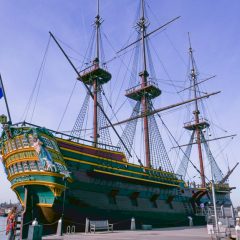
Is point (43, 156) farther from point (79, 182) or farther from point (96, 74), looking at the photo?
point (96, 74)

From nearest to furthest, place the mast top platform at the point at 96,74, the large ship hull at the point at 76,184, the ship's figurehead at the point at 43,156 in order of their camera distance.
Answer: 1. the ship's figurehead at the point at 43,156
2. the large ship hull at the point at 76,184
3. the mast top platform at the point at 96,74

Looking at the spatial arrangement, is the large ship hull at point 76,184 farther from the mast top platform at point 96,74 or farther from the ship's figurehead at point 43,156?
the mast top platform at point 96,74

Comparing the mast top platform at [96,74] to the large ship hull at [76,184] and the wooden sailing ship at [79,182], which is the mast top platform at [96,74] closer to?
the wooden sailing ship at [79,182]

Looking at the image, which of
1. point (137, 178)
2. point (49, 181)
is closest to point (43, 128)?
point (49, 181)

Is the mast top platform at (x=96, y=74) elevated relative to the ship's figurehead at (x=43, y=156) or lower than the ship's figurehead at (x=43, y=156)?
elevated

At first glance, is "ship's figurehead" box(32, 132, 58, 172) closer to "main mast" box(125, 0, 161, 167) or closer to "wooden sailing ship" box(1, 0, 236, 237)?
"wooden sailing ship" box(1, 0, 236, 237)

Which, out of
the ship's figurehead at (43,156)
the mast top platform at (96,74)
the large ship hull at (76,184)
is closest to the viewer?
the ship's figurehead at (43,156)

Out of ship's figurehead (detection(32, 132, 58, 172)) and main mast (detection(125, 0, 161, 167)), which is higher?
main mast (detection(125, 0, 161, 167))

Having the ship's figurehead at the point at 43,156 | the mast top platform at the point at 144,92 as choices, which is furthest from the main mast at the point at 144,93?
the ship's figurehead at the point at 43,156

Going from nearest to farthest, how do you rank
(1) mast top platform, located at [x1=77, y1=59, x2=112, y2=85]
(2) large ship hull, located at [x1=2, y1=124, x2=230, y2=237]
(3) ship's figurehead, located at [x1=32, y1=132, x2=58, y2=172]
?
(3) ship's figurehead, located at [x1=32, y1=132, x2=58, y2=172]
(2) large ship hull, located at [x1=2, y1=124, x2=230, y2=237]
(1) mast top platform, located at [x1=77, y1=59, x2=112, y2=85]

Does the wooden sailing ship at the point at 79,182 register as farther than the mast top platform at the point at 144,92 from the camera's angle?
No

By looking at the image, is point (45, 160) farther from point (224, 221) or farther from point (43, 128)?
point (224, 221)

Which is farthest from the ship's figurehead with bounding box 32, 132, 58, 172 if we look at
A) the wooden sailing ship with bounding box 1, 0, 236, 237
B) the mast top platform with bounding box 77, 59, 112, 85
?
the mast top platform with bounding box 77, 59, 112, 85

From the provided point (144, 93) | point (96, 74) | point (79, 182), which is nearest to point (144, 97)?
point (144, 93)
